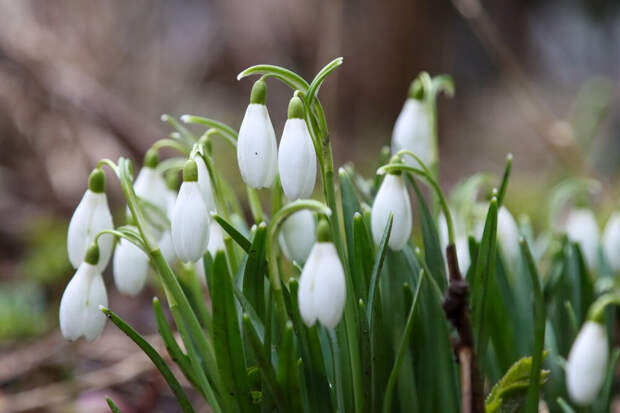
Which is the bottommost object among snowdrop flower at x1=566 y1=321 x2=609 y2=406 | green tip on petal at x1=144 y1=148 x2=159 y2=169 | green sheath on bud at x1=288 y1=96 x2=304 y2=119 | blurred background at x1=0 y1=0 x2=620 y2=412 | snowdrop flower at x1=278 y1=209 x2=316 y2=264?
snowdrop flower at x1=566 y1=321 x2=609 y2=406

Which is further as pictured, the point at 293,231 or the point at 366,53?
the point at 366,53

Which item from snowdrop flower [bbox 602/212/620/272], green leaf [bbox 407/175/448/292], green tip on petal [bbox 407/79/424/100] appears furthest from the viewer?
snowdrop flower [bbox 602/212/620/272]

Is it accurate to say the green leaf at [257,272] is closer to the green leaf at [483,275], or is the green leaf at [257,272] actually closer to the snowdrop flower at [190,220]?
the snowdrop flower at [190,220]

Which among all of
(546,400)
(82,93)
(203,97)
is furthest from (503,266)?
(203,97)

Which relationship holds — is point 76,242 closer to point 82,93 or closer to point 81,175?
point 82,93

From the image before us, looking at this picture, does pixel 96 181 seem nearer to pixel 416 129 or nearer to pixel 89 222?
pixel 89 222

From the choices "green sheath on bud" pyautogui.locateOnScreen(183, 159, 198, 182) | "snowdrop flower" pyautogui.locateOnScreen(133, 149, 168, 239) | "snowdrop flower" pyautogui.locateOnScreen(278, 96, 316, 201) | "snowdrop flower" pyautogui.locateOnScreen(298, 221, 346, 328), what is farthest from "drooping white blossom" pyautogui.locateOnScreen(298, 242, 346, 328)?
"snowdrop flower" pyautogui.locateOnScreen(133, 149, 168, 239)

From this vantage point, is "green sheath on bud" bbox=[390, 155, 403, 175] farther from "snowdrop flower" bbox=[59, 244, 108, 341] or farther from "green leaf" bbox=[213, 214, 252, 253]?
"snowdrop flower" bbox=[59, 244, 108, 341]
